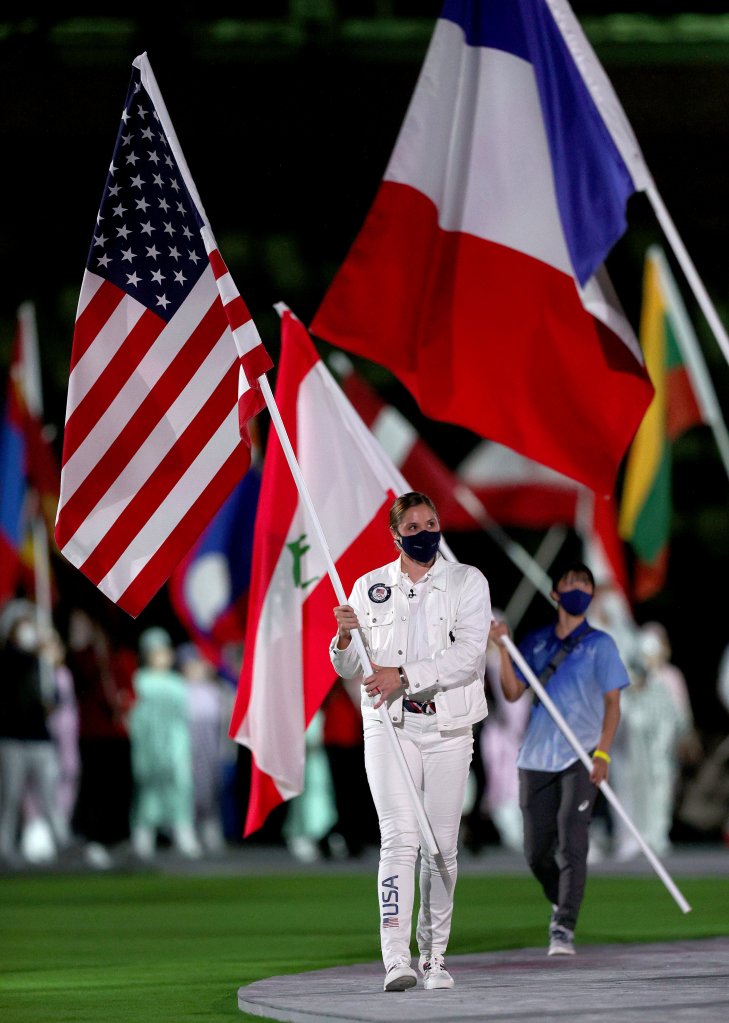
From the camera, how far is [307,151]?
3123 cm

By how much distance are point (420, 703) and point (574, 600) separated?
7.13 feet

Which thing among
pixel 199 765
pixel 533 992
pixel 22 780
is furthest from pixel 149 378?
pixel 199 765

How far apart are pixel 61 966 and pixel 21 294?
821 inches

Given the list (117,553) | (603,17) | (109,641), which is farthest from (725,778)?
(117,553)

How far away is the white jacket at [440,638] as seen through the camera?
9.12 metres

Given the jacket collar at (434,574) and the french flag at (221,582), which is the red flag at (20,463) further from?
the jacket collar at (434,574)

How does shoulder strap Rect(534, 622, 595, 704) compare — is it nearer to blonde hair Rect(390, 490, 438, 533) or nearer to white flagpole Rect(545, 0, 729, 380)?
white flagpole Rect(545, 0, 729, 380)

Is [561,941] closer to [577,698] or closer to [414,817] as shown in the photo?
[577,698]

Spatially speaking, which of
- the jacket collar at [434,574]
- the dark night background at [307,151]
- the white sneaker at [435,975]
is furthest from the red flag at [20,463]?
the white sneaker at [435,975]

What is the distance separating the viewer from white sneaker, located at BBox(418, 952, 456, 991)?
9.20m

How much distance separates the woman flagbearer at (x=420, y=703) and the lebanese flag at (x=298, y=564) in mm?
1528

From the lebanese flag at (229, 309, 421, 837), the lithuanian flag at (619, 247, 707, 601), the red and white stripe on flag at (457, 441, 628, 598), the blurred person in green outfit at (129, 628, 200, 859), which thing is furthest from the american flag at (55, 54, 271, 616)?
the red and white stripe on flag at (457, 441, 628, 598)

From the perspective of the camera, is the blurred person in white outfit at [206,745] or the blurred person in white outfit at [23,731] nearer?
the blurred person in white outfit at [23,731]

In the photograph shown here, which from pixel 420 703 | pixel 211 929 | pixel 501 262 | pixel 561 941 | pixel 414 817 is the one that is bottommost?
pixel 211 929
